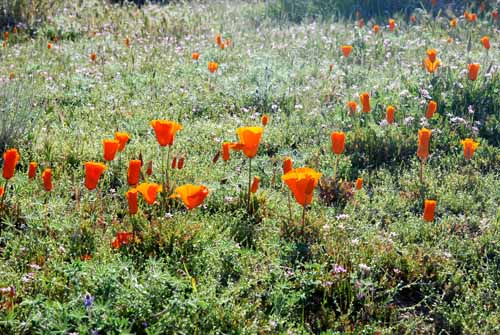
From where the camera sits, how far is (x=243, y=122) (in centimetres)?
561

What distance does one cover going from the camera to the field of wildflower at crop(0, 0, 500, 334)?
3.23 m

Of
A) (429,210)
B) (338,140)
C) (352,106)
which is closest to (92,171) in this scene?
(338,140)

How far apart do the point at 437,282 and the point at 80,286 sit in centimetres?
184

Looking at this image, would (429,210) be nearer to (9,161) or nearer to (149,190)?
(149,190)

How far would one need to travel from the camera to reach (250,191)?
13.7ft

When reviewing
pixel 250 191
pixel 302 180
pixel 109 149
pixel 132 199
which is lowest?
pixel 250 191

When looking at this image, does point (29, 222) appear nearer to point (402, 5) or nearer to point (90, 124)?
point (90, 124)

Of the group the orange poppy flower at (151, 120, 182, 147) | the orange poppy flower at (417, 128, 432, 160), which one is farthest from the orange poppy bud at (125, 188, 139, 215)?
the orange poppy flower at (417, 128, 432, 160)

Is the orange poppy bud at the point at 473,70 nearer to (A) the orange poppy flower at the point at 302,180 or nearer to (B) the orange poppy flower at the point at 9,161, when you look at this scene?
(A) the orange poppy flower at the point at 302,180

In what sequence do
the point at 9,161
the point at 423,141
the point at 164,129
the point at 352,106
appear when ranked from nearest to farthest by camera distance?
the point at 9,161 → the point at 164,129 → the point at 423,141 → the point at 352,106

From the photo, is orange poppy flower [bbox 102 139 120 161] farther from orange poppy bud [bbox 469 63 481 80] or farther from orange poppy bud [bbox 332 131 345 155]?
orange poppy bud [bbox 469 63 481 80]

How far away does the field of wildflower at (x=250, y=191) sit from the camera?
3234 mm

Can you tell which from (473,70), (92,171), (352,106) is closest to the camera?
(92,171)

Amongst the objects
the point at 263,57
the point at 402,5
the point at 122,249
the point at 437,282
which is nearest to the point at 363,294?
the point at 437,282
